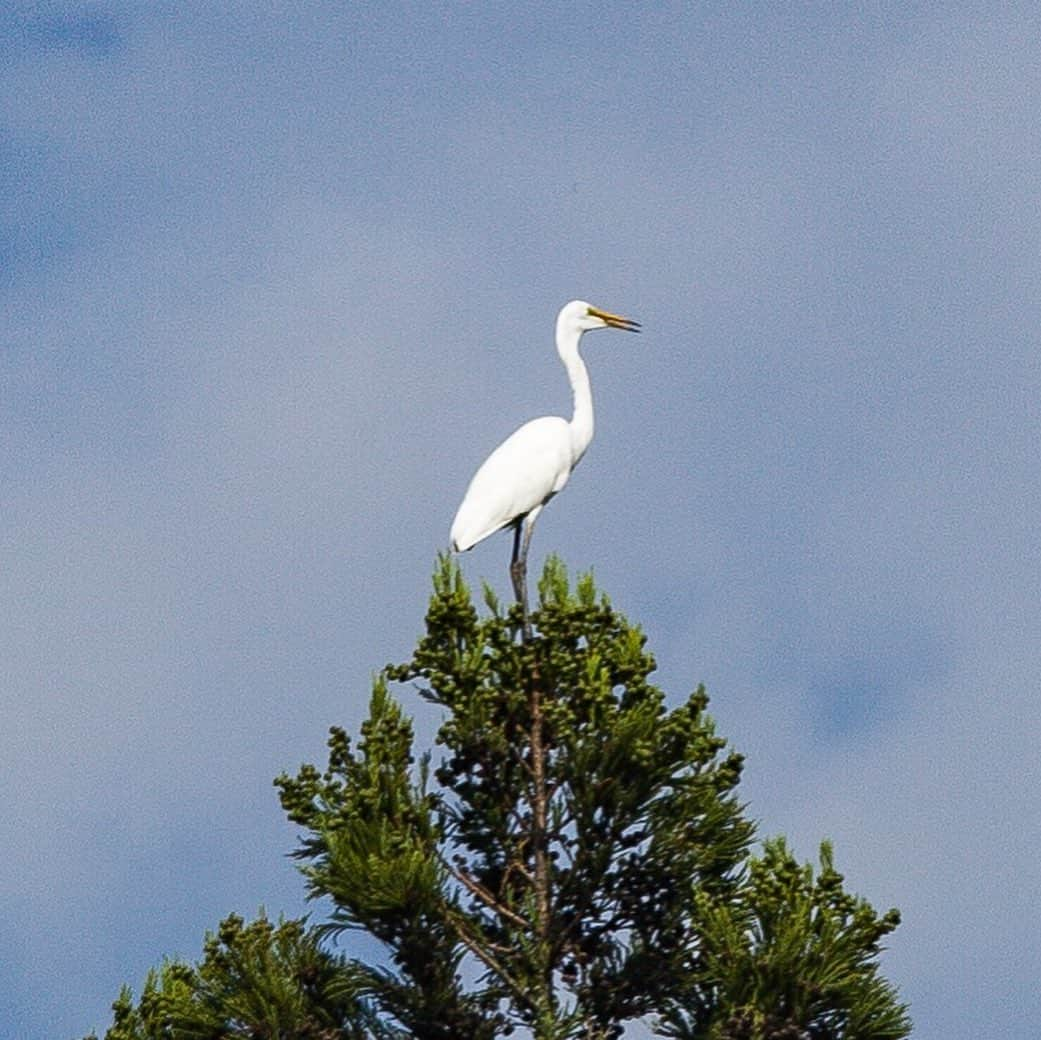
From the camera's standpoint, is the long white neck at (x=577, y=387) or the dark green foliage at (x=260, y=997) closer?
the dark green foliage at (x=260, y=997)

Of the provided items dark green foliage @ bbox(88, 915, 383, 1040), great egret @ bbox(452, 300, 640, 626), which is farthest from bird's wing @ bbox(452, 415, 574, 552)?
dark green foliage @ bbox(88, 915, 383, 1040)

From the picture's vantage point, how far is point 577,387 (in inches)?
821

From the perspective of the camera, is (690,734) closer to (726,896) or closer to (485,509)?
(726,896)

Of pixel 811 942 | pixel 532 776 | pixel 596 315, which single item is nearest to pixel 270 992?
pixel 532 776

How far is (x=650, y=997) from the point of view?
17.4 metres

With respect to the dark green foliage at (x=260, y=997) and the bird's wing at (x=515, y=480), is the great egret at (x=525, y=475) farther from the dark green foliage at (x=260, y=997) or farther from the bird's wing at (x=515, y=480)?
the dark green foliage at (x=260, y=997)

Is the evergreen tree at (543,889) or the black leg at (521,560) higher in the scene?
the black leg at (521,560)

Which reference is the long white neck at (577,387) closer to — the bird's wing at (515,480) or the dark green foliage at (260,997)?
the bird's wing at (515,480)

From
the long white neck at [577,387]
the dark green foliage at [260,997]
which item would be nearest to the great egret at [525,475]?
the long white neck at [577,387]

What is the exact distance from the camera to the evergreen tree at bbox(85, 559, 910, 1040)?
55.7 feet

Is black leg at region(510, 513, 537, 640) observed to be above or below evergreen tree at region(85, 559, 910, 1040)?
above

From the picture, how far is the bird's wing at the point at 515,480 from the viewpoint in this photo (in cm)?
1941

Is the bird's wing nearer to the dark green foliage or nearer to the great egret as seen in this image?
the great egret

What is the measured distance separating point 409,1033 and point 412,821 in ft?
4.21
